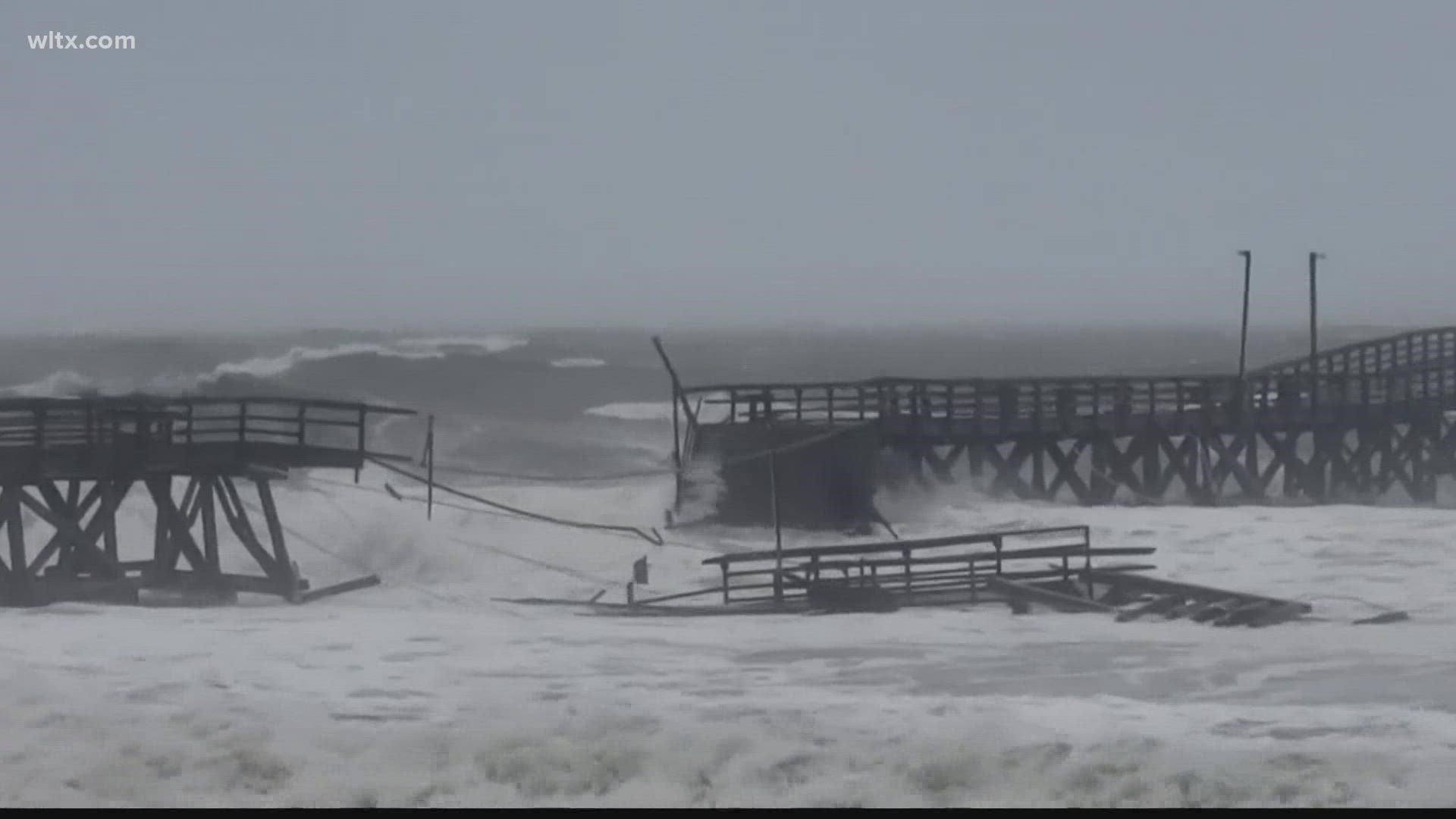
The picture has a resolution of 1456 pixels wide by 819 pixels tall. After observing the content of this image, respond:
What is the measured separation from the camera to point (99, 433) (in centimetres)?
1396

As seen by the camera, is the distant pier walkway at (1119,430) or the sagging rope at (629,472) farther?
the distant pier walkway at (1119,430)

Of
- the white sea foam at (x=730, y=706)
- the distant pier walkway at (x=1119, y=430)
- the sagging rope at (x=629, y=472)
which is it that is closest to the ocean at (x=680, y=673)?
the white sea foam at (x=730, y=706)

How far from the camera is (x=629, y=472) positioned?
1501 cm

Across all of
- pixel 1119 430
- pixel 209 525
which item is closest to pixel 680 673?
pixel 209 525

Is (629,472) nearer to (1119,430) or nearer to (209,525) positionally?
(209,525)

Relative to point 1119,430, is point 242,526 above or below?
below

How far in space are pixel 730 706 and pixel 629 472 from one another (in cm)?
A: 690

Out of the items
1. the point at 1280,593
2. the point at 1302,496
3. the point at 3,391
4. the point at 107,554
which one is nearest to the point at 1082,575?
the point at 1280,593

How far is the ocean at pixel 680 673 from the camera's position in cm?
748

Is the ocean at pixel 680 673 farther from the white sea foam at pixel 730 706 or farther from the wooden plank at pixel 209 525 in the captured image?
the wooden plank at pixel 209 525

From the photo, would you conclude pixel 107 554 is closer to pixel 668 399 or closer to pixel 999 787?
pixel 668 399

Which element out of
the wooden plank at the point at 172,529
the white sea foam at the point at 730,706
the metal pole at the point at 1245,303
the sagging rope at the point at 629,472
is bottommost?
the white sea foam at the point at 730,706

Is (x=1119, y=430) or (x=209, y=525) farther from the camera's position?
(x=1119, y=430)

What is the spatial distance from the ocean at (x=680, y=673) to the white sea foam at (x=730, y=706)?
0.06 ft
